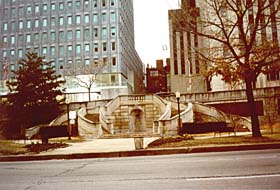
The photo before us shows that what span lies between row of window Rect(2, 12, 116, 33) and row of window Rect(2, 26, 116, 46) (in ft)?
5.96

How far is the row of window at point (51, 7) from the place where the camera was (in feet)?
252

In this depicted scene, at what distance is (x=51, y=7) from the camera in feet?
257

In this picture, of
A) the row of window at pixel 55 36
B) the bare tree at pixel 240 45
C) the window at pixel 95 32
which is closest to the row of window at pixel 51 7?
the window at pixel 95 32

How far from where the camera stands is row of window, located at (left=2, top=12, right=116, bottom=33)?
7606 centimetres

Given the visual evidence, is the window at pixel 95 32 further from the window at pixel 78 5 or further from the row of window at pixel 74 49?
the window at pixel 78 5

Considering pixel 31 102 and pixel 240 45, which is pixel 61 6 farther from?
pixel 240 45

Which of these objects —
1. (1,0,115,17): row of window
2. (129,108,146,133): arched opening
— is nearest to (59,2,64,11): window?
(1,0,115,17): row of window

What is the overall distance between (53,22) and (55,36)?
11.8ft

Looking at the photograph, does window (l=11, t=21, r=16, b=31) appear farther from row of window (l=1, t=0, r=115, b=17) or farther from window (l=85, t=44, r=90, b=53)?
window (l=85, t=44, r=90, b=53)

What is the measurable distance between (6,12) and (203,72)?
69607 mm

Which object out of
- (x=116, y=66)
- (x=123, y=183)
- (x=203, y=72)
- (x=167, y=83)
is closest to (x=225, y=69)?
(x=203, y=72)

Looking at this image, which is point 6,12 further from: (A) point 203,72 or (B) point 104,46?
(A) point 203,72

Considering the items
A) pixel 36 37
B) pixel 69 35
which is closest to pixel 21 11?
pixel 36 37

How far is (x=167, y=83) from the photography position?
107750mm
